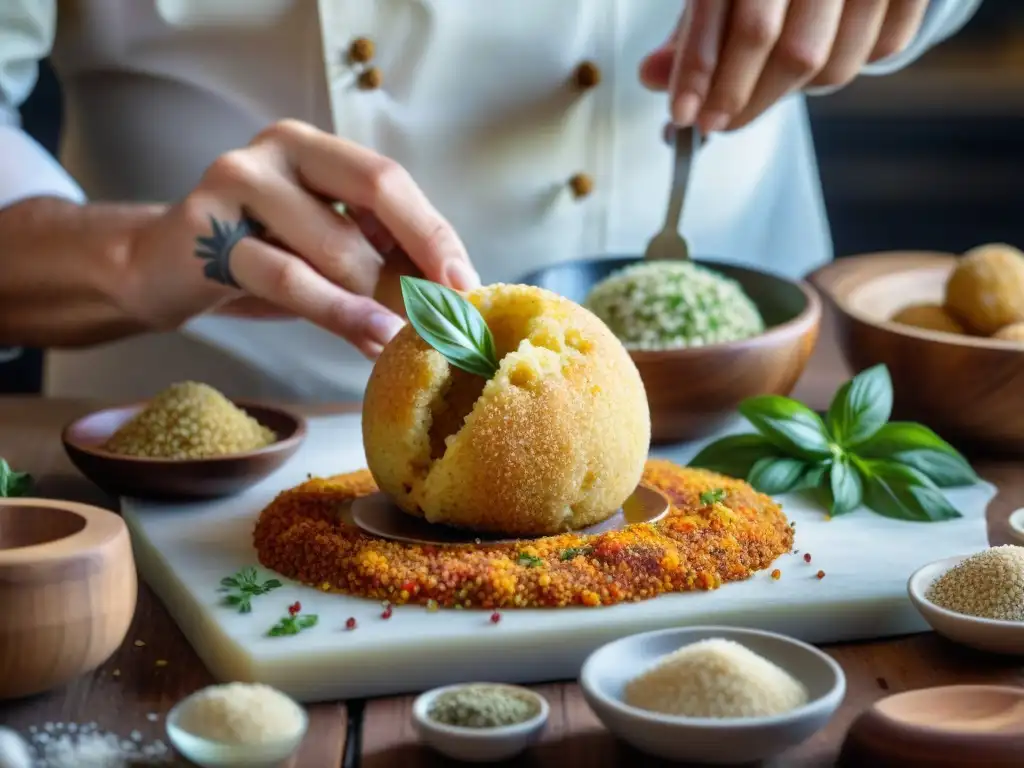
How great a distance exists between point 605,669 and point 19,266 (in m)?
1.27

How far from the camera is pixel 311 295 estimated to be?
1.50m

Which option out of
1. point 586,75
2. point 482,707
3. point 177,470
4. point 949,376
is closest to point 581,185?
point 586,75

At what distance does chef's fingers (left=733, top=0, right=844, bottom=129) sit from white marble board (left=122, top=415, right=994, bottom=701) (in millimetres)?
733

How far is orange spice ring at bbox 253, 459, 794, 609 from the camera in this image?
41.6 inches

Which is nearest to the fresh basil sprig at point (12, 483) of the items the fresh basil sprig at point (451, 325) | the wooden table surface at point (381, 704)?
the wooden table surface at point (381, 704)

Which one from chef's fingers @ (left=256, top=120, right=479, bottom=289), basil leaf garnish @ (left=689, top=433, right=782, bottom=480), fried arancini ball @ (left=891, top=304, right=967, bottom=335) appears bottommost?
basil leaf garnish @ (left=689, top=433, right=782, bottom=480)

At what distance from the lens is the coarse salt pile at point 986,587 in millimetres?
1000

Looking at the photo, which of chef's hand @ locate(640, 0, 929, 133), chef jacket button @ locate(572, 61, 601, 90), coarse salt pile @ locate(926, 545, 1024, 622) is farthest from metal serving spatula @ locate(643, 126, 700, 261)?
coarse salt pile @ locate(926, 545, 1024, 622)

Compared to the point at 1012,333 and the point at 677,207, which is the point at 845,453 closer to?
the point at 1012,333

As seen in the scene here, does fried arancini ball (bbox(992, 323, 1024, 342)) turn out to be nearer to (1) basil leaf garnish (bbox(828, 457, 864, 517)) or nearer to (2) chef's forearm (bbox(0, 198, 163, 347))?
(1) basil leaf garnish (bbox(828, 457, 864, 517))

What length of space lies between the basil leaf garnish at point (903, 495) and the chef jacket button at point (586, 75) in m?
0.87

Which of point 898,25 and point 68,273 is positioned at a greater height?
point 898,25

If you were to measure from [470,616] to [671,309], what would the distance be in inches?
27.8

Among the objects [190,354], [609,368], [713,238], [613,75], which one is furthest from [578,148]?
[609,368]
